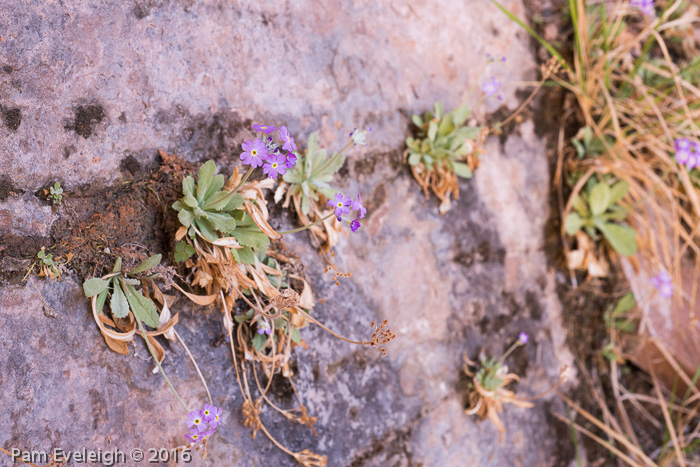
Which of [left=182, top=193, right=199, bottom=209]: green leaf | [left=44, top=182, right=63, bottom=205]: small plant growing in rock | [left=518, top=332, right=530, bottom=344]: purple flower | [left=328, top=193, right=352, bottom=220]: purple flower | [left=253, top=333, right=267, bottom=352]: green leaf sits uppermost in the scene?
[left=328, top=193, right=352, bottom=220]: purple flower

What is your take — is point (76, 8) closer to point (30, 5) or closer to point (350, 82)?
point (30, 5)

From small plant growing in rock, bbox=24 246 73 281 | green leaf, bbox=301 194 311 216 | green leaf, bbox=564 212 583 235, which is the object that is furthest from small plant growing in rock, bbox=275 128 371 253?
green leaf, bbox=564 212 583 235

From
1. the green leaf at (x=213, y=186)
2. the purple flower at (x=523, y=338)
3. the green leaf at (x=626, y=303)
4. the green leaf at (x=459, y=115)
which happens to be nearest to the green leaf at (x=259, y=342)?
the green leaf at (x=213, y=186)

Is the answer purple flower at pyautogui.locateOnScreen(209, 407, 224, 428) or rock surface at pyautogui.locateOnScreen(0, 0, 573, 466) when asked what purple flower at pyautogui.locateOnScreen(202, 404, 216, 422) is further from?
rock surface at pyautogui.locateOnScreen(0, 0, 573, 466)

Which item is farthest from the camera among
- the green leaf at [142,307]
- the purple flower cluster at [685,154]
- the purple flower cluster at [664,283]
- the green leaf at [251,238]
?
the purple flower cluster at [664,283]

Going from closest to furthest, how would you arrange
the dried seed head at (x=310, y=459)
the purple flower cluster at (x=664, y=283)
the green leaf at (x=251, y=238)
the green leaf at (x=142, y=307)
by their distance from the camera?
the green leaf at (x=142, y=307)
the green leaf at (x=251, y=238)
the dried seed head at (x=310, y=459)
the purple flower cluster at (x=664, y=283)

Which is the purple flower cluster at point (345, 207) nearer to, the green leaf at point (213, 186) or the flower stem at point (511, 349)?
the green leaf at point (213, 186)

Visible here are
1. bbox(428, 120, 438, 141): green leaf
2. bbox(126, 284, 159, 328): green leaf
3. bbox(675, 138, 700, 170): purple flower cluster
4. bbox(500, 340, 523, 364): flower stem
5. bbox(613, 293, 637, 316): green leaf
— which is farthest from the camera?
bbox(613, 293, 637, 316): green leaf

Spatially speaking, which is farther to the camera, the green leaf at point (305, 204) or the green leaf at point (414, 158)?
the green leaf at point (414, 158)
